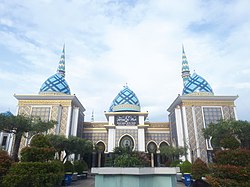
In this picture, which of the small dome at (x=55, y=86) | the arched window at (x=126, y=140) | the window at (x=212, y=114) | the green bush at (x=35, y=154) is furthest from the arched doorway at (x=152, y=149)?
the green bush at (x=35, y=154)

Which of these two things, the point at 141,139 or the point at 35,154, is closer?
the point at 35,154

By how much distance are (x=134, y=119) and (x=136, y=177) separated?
25091 mm

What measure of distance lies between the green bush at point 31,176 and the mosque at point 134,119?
1784cm

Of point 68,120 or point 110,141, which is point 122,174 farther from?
point 110,141

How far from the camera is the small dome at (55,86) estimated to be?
29.1 metres

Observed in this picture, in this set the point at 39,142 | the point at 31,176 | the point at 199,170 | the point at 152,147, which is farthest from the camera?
the point at 152,147

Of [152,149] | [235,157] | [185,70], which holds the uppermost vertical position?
[185,70]

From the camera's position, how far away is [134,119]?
98.7ft

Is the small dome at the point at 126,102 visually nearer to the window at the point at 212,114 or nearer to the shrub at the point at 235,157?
the window at the point at 212,114

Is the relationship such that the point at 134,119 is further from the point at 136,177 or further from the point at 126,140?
the point at 136,177

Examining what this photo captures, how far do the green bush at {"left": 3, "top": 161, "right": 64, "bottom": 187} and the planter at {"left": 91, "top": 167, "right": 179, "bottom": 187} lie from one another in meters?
3.21

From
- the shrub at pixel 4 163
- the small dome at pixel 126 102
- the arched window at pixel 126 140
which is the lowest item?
the shrub at pixel 4 163

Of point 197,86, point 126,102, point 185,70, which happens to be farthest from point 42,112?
point 185,70

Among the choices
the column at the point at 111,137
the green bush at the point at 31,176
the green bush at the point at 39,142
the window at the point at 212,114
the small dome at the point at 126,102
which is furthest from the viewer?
the small dome at the point at 126,102
